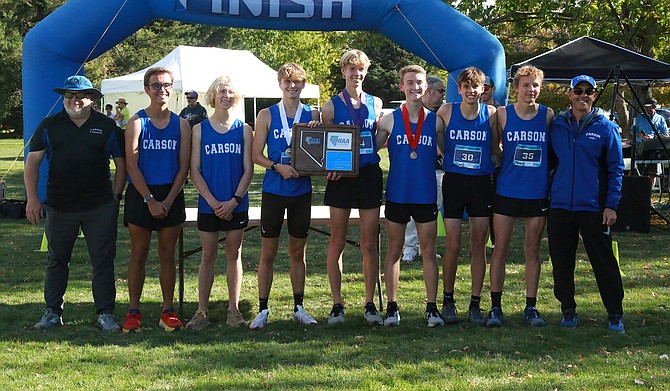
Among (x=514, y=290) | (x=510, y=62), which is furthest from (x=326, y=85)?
(x=514, y=290)

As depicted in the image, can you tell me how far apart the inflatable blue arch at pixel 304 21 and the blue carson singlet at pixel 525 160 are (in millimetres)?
3658

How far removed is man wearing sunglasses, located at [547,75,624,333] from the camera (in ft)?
18.4

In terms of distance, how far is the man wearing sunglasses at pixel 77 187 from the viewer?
220 inches

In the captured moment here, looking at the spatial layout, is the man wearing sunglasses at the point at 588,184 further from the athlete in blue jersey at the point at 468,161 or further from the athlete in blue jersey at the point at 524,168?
the athlete in blue jersey at the point at 468,161

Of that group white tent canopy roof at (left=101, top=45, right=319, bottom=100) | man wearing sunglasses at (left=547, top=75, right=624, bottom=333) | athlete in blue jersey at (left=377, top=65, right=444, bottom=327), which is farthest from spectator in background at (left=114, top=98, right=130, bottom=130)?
man wearing sunglasses at (left=547, top=75, right=624, bottom=333)

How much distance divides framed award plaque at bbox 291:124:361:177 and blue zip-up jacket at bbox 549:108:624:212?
1.43 metres

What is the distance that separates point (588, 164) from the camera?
5.61 meters

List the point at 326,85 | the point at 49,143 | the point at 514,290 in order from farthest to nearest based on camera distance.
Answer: the point at 326,85
the point at 514,290
the point at 49,143

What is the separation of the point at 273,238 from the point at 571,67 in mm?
6100

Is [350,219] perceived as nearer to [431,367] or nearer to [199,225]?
[199,225]

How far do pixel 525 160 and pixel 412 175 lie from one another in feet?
2.57

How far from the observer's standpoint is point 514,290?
7.07 m

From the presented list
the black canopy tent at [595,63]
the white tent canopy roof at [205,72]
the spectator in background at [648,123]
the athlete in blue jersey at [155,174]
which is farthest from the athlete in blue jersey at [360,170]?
the white tent canopy roof at [205,72]

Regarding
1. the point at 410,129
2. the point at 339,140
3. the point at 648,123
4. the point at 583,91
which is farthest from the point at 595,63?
the point at 339,140
